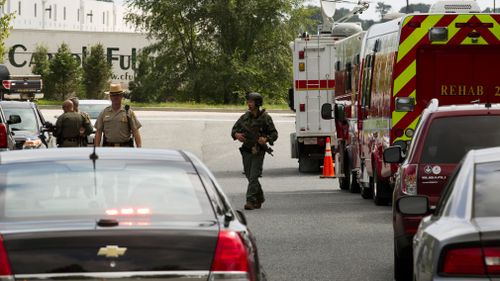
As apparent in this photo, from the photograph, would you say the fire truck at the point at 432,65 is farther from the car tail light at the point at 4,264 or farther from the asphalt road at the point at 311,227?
the car tail light at the point at 4,264

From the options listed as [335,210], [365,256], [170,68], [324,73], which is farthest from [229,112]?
[365,256]

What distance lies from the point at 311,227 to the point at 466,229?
1170 cm

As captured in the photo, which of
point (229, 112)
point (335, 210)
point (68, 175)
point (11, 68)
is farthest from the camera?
point (11, 68)

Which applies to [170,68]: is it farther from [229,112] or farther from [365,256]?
[365,256]

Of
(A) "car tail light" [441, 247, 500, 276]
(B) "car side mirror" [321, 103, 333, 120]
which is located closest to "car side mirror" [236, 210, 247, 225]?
(A) "car tail light" [441, 247, 500, 276]

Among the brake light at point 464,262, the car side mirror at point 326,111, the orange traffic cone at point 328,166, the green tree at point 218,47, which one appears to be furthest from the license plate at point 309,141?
the green tree at point 218,47

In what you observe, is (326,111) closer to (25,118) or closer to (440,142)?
(25,118)

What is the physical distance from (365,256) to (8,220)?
7930 mm

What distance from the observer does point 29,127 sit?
29547 millimetres

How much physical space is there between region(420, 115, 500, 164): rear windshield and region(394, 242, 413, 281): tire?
54.7 inches

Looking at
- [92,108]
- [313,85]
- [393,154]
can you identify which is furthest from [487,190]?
[92,108]

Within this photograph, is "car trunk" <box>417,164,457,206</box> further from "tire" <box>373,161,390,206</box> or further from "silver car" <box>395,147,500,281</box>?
"tire" <box>373,161,390,206</box>

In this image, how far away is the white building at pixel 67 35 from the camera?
417 feet

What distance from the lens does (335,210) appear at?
22000 mm
